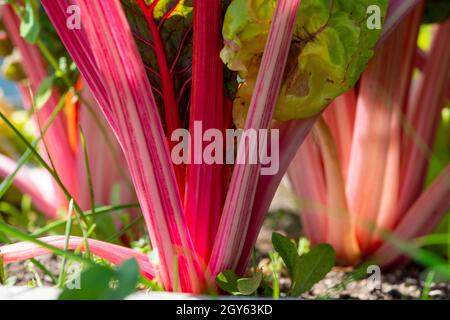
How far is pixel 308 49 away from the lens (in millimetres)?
657

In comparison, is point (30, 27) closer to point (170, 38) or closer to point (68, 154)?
point (170, 38)

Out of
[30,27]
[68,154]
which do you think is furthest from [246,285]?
[68,154]

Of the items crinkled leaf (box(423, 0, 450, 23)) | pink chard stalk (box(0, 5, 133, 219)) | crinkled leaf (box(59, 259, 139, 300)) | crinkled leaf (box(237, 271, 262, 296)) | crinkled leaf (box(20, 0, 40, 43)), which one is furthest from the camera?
pink chard stalk (box(0, 5, 133, 219))

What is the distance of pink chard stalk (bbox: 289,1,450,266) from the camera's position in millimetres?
973

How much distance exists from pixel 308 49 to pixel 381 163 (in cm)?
40

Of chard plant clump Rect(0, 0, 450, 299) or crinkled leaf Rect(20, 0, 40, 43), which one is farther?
crinkled leaf Rect(20, 0, 40, 43)

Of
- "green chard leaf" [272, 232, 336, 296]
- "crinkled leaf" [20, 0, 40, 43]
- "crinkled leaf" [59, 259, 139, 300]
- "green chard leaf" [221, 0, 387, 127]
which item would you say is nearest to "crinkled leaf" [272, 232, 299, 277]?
"green chard leaf" [272, 232, 336, 296]

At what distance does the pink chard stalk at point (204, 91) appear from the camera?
626 mm

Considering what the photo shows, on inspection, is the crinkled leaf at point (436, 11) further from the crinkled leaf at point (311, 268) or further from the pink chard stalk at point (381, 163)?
the crinkled leaf at point (311, 268)

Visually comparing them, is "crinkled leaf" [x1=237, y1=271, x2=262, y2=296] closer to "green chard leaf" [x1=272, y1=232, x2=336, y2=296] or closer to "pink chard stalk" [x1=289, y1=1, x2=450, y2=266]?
"green chard leaf" [x1=272, y1=232, x2=336, y2=296]

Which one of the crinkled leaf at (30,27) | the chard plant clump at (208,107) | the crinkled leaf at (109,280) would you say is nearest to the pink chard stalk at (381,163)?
the chard plant clump at (208,107)

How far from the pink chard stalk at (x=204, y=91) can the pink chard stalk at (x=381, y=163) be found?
0.26 metres

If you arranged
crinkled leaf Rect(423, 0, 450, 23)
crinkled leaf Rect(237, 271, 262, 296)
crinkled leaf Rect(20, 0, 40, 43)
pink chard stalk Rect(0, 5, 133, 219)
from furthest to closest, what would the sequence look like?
pink chard stalk Rect(0, 5, 133, 219) → crinkled leaf Rect(423, 0, 450, 23) → crinkled leaf Rect(20, 0, 40, 43) → crinkled leaf Rect(237, 271, 262, 296)

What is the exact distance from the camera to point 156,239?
0.66 metres
